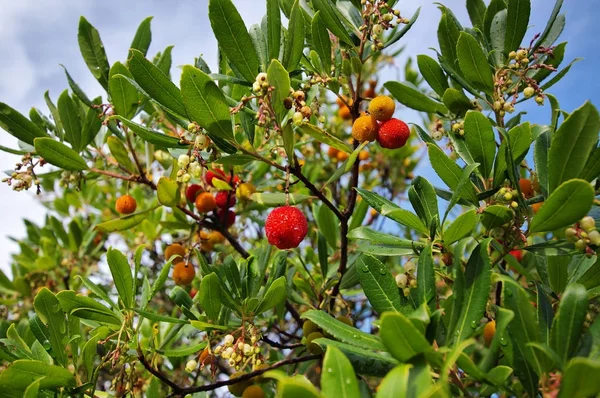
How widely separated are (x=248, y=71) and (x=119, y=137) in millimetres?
921

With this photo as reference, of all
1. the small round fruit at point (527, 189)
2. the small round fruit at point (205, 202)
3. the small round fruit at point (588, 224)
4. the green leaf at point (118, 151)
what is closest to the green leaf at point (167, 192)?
the small round fruit at point (205, 202)

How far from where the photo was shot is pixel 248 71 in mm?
1475

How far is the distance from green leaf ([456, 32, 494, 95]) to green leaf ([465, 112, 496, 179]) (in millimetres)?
324

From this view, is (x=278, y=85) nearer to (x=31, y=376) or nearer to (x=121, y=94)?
(x=121, y=94)

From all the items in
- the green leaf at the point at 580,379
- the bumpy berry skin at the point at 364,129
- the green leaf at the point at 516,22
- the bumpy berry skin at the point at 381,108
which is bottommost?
the green leaf at the point at 580,379

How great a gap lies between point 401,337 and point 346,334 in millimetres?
240

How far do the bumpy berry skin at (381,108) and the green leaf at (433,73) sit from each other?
289mm

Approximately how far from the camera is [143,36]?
7.08ft

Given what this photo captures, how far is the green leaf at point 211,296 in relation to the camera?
59.4 inches

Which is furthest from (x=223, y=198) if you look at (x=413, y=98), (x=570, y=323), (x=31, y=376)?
(x=570, y=323)

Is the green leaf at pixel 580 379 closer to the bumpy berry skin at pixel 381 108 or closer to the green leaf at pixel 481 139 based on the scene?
the green leaf at pixel 481 139

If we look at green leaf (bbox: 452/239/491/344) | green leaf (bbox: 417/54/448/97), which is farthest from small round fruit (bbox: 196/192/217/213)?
green leaf (bbox: 452/239/491/344)

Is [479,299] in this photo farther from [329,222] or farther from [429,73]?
[329,222]

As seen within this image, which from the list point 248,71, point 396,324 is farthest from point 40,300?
point 396,324
